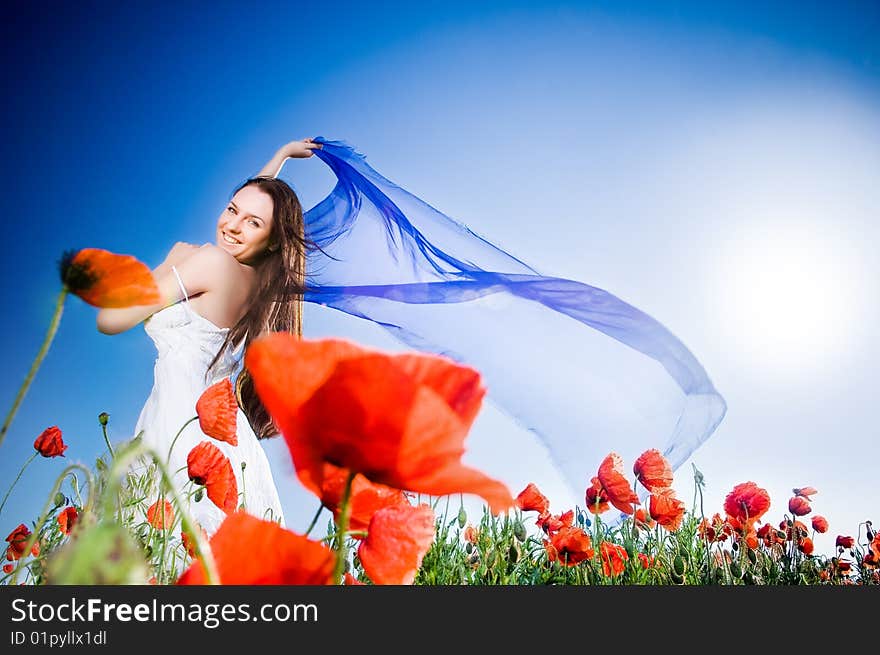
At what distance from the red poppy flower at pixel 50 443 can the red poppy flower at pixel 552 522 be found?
0.82 metres

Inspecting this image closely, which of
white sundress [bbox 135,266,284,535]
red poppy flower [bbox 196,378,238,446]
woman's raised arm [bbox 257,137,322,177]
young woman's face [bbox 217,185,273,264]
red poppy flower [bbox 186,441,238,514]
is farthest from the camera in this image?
woman's raised arm [bbox 257,137,322,177]

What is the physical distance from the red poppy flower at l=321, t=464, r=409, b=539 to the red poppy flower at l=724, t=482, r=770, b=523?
3.45ft

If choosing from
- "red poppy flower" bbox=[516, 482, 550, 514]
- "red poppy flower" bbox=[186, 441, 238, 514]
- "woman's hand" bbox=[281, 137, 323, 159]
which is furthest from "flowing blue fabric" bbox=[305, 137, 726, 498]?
"red poppy flower" bbox=[186, 441, 238, 514]

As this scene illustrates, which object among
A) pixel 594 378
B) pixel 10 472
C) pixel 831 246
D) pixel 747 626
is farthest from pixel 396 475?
pixel 831 246

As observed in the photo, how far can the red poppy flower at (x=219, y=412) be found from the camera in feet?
1.91

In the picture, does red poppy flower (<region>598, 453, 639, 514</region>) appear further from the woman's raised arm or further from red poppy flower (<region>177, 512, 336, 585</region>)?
the woman's raised arm

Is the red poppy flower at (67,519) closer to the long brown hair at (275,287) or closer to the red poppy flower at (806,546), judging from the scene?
the long brown hair at (275,287)

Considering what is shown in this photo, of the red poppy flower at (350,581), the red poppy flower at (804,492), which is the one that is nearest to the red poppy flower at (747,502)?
the red poppy flower at (804,492)

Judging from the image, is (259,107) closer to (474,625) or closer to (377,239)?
(377,239)

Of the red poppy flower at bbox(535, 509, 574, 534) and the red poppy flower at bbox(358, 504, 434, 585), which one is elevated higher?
the red poppy flower at bbox(535, 509, 574, 534)

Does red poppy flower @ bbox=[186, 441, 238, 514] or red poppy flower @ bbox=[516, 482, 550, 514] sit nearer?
red poppy flower @ bbox=[186, 441, 238, 514]

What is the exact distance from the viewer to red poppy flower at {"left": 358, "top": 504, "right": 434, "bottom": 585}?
0.22 m

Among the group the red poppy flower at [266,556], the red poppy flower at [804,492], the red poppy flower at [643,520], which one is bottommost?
the red poppy flower at [266,556]

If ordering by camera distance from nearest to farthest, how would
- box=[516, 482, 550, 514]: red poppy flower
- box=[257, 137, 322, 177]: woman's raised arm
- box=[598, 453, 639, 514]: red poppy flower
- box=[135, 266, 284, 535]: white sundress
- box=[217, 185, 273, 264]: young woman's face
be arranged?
box=[598, 453, 639, 514]: red poppy flower < box=[516, 482, 550, 514]: red poppy flower < box=[135, 266, 284, 535]: white sundress < box=[217, 185, 273, 264]: young woman's face < box=[257, 137, 322, 177]: woman's raised arm
